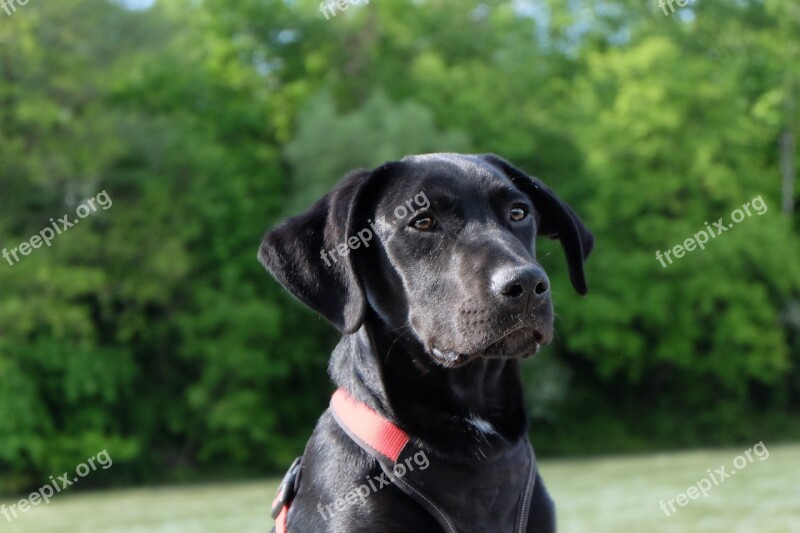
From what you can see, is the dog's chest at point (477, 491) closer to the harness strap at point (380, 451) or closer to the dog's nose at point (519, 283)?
the harness strap at point (380, 451)

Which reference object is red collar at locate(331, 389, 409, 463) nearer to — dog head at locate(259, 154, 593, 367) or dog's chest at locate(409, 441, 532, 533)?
dog's chest at locate(409, 441, 532, 533)

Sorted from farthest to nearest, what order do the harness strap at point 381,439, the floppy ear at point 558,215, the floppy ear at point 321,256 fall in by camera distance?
the floppy ear at point 558,215
the floppy ear at point 321,256
the harness strap at point 381,439

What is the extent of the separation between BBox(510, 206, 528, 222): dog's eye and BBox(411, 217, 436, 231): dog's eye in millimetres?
329

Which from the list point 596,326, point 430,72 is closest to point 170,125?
point 430,72

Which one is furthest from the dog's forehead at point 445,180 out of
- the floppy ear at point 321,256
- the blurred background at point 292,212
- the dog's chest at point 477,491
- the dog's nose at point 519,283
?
the blurred background at point 292,212

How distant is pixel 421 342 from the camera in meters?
4.55

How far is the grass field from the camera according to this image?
1705 centimetres

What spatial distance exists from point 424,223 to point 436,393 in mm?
667

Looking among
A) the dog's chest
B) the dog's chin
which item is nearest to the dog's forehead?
the dog's chin

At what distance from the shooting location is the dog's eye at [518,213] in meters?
4.71

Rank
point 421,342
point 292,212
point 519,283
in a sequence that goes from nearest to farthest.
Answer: point 519,283 < point 421,342 < point 292,212

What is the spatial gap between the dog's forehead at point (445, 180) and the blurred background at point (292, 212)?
21.1m

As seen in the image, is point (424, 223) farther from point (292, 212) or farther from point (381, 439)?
point (292, 212)

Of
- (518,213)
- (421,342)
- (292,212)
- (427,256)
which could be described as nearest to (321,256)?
(427,256)
